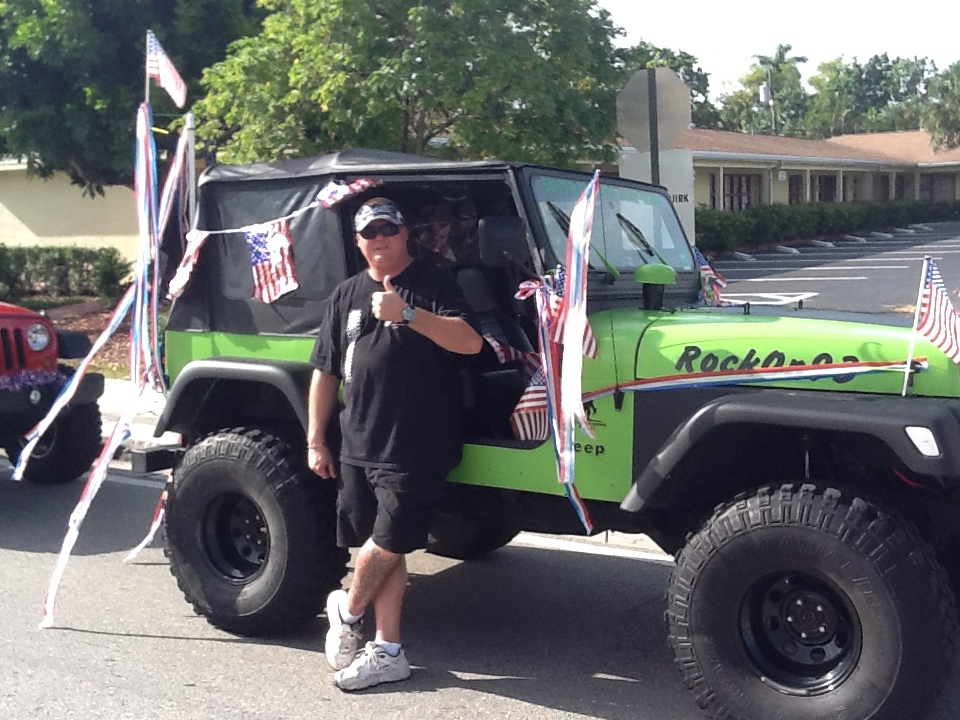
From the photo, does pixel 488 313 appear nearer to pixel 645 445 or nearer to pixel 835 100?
pixel 645 445

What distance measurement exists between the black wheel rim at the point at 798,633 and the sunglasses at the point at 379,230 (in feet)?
5.91

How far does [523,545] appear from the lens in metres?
6.69

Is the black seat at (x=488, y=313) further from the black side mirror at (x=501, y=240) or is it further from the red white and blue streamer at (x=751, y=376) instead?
the red white and blue streamer at (x=751, y=376)

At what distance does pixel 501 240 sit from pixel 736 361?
95cm

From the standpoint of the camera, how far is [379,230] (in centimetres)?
426

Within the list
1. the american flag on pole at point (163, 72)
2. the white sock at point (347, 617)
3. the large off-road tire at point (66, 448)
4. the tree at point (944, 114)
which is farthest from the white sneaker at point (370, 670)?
the tree at point (944, 114)

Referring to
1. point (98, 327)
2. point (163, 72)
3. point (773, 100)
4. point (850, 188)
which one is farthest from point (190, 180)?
point (773, 100)

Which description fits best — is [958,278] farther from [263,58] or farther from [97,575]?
[97,575]

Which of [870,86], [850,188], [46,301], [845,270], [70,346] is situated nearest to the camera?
[70,346]

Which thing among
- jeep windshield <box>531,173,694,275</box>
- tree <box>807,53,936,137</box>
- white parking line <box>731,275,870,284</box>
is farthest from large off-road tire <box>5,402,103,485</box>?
tree <box>807,53,936,137</box>

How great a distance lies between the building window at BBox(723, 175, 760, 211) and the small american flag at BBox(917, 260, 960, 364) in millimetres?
31668

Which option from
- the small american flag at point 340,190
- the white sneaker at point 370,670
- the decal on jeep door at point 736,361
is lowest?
the white sneaker at point 370,670

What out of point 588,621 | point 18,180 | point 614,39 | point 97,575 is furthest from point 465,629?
point 18,180

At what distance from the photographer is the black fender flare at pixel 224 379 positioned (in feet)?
15.6
